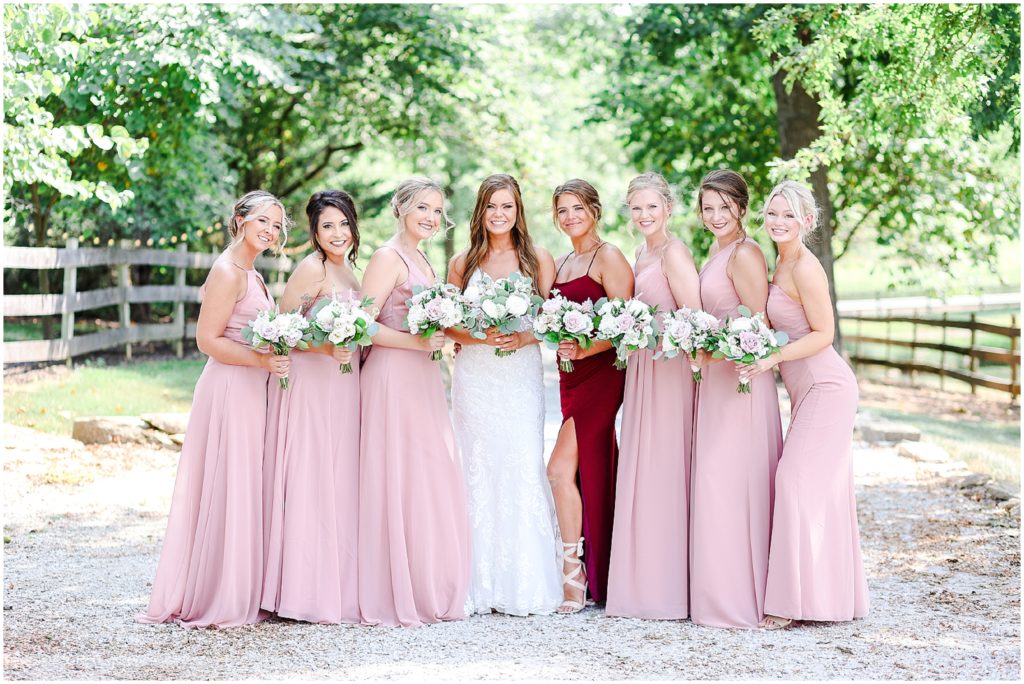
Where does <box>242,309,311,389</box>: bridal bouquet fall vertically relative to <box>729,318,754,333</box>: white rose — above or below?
below

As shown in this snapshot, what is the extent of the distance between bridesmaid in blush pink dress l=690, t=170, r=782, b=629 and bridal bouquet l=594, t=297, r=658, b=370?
0.50m

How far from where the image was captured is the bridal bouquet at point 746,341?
223 inches

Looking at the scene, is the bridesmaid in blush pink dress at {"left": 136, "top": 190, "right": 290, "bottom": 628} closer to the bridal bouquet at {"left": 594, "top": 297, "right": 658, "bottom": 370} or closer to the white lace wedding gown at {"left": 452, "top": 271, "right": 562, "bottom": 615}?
the white lace wedding gown at {"left": 452, "top": 271, "right": 562, "bottom": 615}

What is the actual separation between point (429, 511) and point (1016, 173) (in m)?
13.1

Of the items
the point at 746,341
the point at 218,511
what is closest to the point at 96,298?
the point at 218,511

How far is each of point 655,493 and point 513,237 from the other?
169cm

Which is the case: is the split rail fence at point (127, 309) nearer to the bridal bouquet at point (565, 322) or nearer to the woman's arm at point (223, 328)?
the woman's arm at point (223, 328)

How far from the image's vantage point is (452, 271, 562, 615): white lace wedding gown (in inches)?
245

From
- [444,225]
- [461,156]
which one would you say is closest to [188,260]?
[461,156]

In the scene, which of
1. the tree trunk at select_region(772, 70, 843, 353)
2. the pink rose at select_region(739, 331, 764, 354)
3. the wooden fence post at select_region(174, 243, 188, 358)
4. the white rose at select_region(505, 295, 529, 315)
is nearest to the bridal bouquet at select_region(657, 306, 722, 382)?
the pink rose at select_region(739, 331, 764, 354)

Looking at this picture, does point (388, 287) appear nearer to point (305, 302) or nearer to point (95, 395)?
point (305, 302)

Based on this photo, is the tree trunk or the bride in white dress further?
the tree trunk

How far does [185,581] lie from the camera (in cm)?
598

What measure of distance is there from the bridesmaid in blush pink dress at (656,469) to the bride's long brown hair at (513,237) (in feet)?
2.07
